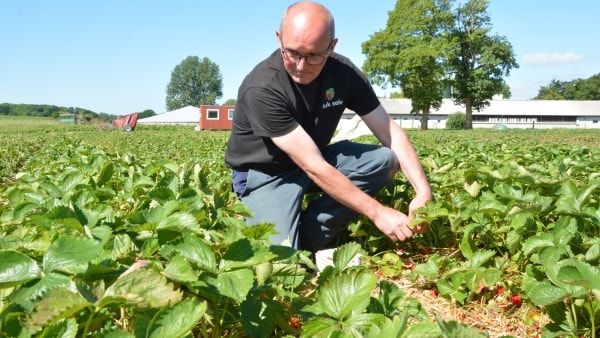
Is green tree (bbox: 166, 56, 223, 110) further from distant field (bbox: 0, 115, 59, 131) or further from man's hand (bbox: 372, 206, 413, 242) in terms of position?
man's hand (bbox: 372, 206, 413, 242)

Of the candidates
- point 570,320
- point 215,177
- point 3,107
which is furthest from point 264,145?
point 3,107

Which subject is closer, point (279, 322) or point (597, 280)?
point (597, 280)

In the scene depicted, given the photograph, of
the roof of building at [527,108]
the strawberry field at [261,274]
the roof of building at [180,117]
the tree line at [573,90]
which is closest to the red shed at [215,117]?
the roof of building at [527,108]

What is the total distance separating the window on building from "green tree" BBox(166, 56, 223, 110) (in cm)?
6323

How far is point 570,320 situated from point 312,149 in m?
1.47

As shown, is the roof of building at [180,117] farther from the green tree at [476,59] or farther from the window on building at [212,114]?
the green tree at [476,59]

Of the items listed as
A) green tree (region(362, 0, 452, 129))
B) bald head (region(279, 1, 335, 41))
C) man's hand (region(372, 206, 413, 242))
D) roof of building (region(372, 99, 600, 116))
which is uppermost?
green tree (region(362, 0, 452, 129))

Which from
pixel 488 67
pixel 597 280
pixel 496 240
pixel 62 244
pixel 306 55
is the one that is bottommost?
pixel 496 240

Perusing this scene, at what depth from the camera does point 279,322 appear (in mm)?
1546

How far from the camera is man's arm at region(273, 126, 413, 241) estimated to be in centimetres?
268

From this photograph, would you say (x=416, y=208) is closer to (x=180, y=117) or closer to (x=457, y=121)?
(x=457, y=121)

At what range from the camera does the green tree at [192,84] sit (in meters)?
109

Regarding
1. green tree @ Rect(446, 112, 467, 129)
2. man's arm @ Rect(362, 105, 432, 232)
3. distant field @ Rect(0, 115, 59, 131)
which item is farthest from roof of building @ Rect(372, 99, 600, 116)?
man's arm @ Rect(362, 105, 432, 232)

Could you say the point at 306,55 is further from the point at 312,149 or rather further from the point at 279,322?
the point at 279,322
